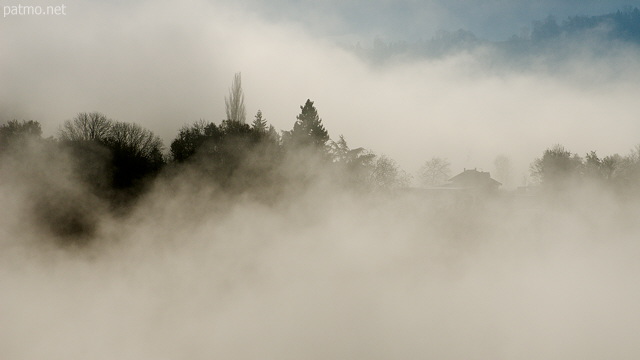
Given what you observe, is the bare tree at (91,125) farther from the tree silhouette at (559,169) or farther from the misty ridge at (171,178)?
the tree silhouette at (559,169)

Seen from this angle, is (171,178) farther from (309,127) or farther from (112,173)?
(309,127)

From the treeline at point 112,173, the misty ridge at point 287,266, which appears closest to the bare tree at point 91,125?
the treeline at point 112,173

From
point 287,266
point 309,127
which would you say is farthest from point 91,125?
point 287,266

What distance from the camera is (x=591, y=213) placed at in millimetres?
9711

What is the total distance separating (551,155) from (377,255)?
1785 centimetres

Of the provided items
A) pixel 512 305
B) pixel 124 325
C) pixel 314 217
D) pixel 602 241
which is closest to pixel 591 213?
pixel 602 241

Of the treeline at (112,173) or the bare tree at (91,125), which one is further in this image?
the bare tree at (91,125)

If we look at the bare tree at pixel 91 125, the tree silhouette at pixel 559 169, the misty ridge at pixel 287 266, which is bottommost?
the misty ridge at pixel 287 266

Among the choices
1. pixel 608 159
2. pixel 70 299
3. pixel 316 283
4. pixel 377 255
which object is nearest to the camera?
pixel 70 299

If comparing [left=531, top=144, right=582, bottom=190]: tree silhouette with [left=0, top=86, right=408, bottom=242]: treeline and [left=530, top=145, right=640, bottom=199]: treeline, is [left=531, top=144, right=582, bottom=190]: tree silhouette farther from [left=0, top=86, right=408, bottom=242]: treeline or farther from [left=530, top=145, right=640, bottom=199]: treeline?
[left=0, top=86, right=408, bottom=242]: treeline

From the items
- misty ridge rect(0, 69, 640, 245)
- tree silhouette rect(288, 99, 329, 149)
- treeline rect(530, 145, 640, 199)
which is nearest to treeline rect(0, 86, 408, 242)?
misty ridge rect(0, 69, 640, 245)

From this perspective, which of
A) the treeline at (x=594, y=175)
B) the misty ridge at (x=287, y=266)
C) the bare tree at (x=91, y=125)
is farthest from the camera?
the bare tree at (x=91, y=125)

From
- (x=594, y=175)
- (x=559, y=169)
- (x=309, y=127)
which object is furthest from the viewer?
(x=309, y=127)

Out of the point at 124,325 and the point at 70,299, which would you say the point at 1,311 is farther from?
the point at 124,325
